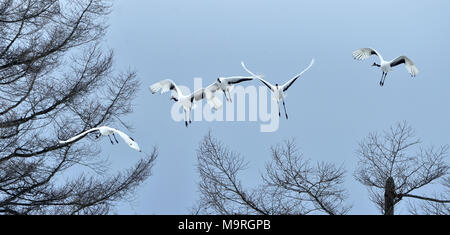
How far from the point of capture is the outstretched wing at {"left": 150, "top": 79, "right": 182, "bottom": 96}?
12.2m

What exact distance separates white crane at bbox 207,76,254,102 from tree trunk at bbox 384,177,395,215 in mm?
3389

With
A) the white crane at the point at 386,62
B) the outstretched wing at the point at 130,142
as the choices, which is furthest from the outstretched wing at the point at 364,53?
the outstretched wing at the point at 130,142

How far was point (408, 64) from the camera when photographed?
41.3 feet

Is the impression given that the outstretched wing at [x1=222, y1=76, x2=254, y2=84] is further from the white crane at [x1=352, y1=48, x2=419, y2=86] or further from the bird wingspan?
the white crane at [x1=352, y1=48, x2=419, y2=86]

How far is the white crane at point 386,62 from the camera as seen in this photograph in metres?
12.6

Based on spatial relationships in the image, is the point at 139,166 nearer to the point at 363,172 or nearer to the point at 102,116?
the point at 102,116

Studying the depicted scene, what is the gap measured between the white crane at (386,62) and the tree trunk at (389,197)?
2073 mm

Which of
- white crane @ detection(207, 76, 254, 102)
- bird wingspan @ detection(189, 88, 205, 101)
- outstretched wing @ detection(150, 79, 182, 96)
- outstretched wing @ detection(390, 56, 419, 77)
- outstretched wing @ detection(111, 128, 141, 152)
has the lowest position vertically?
outstretched wing @ detection(111, 128, 141, 152)

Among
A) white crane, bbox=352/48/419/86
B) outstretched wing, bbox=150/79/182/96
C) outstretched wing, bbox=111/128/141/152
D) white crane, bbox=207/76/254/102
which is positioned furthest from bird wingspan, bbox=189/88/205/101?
white crane, bbox=352/48/419/86

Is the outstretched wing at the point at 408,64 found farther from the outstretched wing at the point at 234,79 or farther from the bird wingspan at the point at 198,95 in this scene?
the bird wingspan at the point at 198,95

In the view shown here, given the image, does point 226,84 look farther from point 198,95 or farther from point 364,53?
point 364,53
